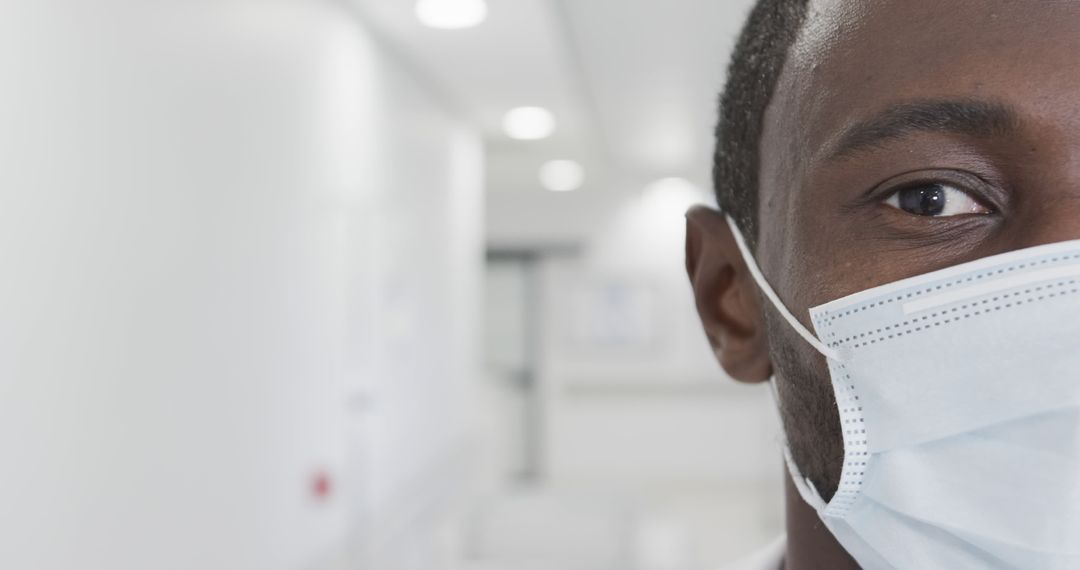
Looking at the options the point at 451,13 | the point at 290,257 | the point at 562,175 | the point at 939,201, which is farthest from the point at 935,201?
the point at 562,175

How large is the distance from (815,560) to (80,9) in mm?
1061

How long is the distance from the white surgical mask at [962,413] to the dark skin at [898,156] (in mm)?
20

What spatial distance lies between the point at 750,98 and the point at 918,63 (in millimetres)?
186

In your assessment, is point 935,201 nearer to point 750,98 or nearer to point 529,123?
point 750,98

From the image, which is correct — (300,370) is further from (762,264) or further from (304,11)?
(762,264)

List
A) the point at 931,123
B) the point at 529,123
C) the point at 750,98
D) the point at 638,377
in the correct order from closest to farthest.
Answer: the point at 931,123 < the point at 750,98 < the point at 529,123 < the point at 638,377

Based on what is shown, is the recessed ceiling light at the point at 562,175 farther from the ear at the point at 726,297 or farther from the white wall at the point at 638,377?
the ear at the point at 726,297

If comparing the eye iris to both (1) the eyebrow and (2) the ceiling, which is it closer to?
(1) the eyebrow

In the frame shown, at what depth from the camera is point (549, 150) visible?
164 inches

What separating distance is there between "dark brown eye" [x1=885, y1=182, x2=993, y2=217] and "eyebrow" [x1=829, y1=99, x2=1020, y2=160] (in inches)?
1.6

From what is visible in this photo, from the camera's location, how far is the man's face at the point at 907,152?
2.00 ft

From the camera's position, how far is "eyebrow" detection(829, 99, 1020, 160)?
24.2 inches

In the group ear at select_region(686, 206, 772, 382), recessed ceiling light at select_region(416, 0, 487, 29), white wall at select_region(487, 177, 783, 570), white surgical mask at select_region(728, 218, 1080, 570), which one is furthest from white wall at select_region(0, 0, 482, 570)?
white wall at select_region(487, 177, 783, 570)

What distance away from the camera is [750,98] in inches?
32.3
